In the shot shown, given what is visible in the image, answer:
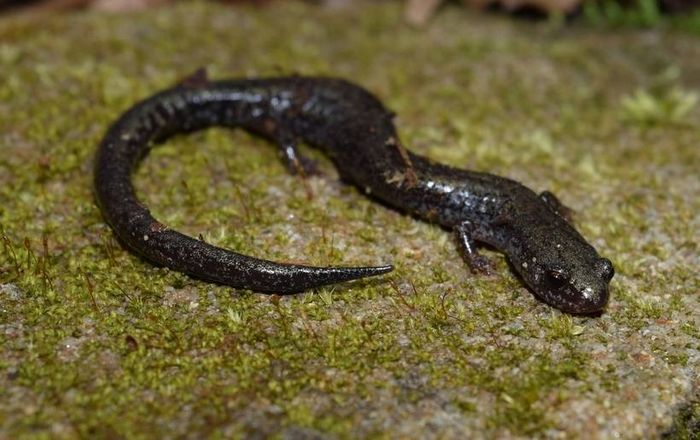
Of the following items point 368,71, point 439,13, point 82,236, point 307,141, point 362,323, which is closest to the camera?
point 362,323

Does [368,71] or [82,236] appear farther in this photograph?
[368,71]

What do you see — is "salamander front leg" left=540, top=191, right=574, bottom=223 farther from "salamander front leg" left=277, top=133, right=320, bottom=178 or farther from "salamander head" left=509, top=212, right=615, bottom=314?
"salamander front leg" left=277, top=133, right=320, bottom=178

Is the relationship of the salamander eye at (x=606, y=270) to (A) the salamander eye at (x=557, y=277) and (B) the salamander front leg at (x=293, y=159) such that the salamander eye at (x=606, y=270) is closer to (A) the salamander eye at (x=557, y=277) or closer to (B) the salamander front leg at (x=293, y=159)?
(A) the salamander eye at (x=557, y=277)

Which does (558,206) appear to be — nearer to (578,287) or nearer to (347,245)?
(578,287)

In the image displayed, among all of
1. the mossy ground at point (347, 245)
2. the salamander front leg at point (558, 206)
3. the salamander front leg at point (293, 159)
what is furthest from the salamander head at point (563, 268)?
the salamander front leg at point (293, 159)

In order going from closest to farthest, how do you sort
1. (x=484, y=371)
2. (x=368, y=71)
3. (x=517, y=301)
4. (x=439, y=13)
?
(x=484, y=371) < (x=517, y=301) < (x=368, y=71) < (x=439, y=13)

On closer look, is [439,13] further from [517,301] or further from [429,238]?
[517,301]

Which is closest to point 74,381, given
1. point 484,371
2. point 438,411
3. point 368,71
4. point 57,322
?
point 57,322

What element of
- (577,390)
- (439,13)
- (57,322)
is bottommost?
(57,322)
